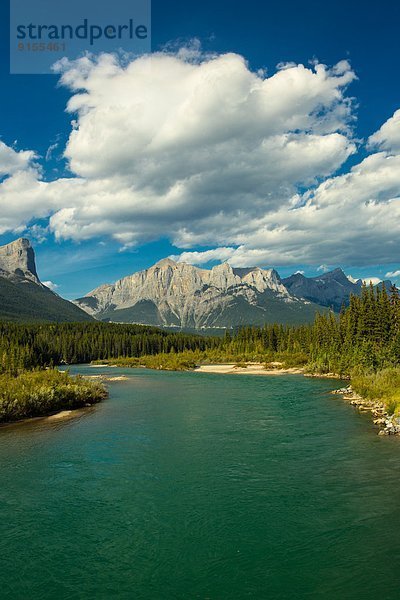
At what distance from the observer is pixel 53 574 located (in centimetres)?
1644

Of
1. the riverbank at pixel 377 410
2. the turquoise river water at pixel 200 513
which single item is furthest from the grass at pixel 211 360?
the turquoise river water at pixel 200 513

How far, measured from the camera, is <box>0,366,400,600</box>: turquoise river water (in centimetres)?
1586

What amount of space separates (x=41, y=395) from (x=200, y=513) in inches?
1300

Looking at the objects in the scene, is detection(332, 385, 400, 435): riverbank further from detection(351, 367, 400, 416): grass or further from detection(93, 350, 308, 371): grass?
detection(93, 350, 308, 371): grass

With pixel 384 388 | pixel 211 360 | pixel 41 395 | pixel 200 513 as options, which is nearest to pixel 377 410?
pixel 384 388

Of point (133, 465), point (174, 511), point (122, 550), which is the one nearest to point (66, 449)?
point (133, 465)

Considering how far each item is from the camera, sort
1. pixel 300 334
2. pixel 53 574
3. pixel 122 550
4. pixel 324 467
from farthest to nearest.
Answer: pixel 300 334, pixel 324 467, pixel 122 550, pixel 53 574

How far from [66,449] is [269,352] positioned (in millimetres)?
142863

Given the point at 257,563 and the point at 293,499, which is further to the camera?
the point at 293,499

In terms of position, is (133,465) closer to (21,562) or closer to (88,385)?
(21,562)

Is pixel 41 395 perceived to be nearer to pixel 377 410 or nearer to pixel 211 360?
pixel 377 410

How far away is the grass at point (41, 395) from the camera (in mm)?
45469

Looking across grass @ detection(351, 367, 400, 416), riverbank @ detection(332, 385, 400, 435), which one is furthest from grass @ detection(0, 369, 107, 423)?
grass @ detection(351, 367, 400, 416)

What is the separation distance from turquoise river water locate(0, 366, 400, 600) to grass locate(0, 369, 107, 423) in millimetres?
4855
